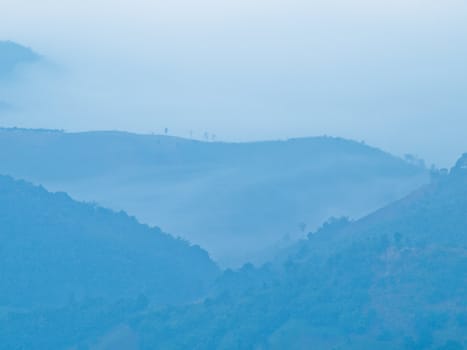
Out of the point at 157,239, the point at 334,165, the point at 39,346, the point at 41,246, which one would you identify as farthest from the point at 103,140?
the point at 39,346

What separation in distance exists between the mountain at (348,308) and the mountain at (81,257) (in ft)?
33.3

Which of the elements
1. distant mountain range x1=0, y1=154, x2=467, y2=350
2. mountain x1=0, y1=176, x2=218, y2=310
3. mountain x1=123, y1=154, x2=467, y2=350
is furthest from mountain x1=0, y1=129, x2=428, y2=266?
mountain x1=123, y1=154, x2=467, y2=350

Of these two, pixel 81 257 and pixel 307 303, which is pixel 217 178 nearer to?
pixel 81 257

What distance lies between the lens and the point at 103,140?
359 feet

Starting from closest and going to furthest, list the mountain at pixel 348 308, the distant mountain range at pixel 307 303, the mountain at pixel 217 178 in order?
the mountain at pixel 348 308 → the distant mountain range at pixel 307 303 → the mountain at pixel 217 178

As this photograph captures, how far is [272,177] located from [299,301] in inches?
1965

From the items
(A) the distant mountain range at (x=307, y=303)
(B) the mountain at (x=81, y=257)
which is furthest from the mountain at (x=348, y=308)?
(B) the mountain at (x=81, y=257)

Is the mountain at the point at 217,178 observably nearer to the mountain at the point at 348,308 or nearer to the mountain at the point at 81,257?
the mountain at the point at 81,257

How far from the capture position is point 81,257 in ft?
240

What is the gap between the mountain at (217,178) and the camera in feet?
322

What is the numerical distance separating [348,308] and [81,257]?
23834mm

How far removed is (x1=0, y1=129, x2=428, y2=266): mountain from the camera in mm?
98188

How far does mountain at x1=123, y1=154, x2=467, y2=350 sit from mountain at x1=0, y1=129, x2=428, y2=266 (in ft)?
108

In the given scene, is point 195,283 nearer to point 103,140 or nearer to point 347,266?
point 347,266
